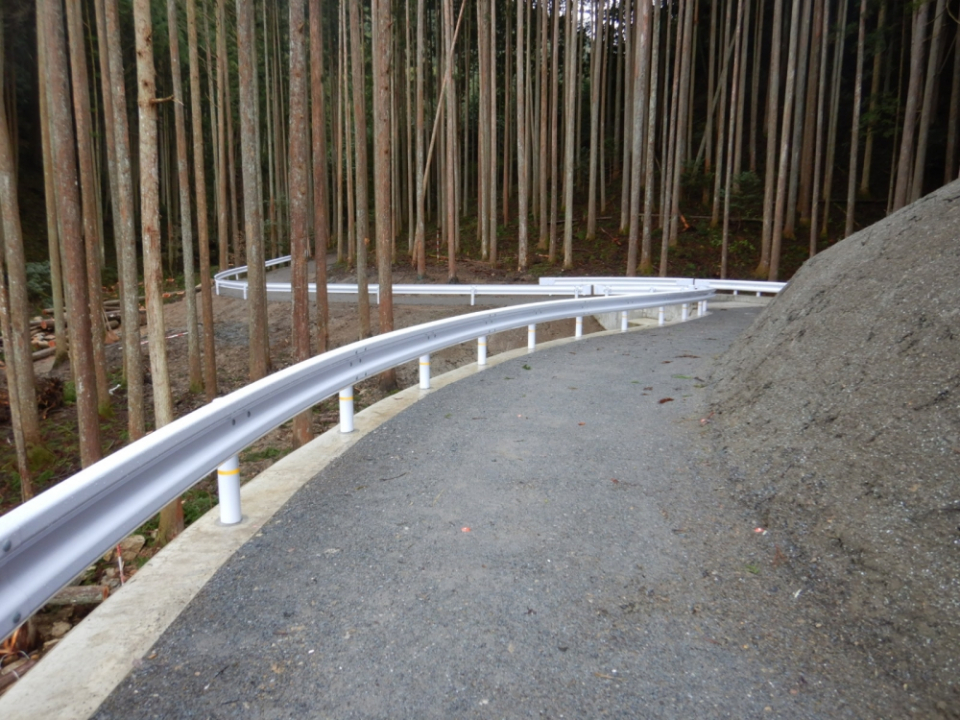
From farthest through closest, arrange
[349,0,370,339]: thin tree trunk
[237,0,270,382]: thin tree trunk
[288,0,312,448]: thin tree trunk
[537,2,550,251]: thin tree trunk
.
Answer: [537,2,550,251]: thin tree trunk → [349,0,370,339]: thin tree trunk → [237,0,270,382]: thin tree trunk → [288,0,312,448]: thin tree trunk

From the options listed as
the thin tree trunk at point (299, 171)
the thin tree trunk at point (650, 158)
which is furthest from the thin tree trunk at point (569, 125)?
the thin tree trunk at point (299, 171)

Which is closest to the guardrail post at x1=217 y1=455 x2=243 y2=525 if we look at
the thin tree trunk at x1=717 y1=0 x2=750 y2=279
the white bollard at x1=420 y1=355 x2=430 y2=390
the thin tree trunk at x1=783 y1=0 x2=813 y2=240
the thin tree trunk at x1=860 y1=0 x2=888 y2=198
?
the white bollard at x1=420 y1=355 x2=430 y2=390

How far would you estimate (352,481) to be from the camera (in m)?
4.76

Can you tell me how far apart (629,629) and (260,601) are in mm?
1689

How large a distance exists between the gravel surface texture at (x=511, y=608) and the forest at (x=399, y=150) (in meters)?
6.63

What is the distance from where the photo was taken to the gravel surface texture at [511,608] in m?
2.44

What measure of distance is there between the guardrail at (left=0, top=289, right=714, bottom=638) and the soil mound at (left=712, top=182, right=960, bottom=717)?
3.22 meters

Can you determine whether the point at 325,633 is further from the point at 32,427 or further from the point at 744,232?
the point at 744,232

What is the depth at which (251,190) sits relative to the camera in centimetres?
1440

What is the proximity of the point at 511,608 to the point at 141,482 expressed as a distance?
1864 mm

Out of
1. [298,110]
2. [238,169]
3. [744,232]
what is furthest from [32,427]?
[238,169]

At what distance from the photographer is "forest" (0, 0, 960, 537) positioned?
1163cm

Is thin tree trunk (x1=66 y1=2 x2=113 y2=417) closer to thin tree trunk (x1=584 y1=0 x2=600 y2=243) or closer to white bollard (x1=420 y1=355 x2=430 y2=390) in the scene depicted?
white bollard (x1=420 y1=355 x2=430 y2=390)

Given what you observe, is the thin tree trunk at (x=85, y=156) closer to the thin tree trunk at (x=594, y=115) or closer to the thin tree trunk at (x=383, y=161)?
the thin tree trunk at (x=383, y=161)
